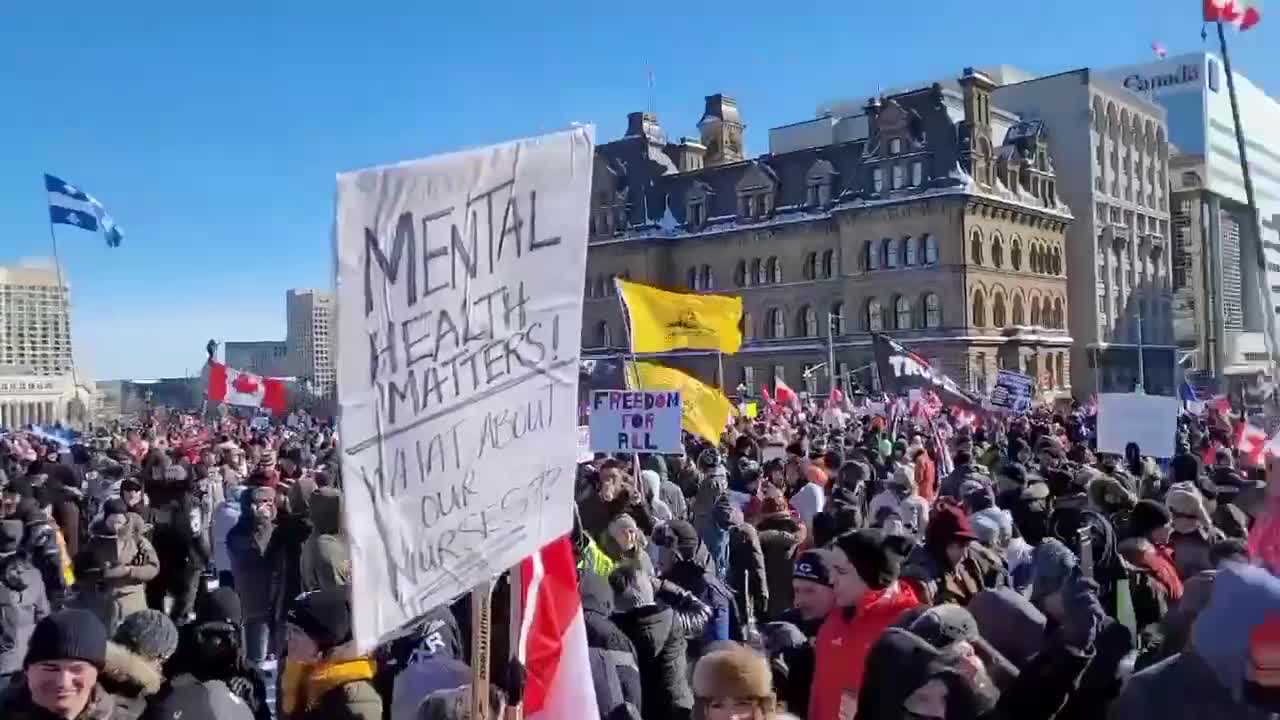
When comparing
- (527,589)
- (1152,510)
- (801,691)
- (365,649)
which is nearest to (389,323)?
(365,649)

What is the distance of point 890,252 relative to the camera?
46.2 m

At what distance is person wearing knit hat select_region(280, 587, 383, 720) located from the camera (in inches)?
151

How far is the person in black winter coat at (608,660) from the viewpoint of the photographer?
4.02 m

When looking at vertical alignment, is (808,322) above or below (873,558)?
above

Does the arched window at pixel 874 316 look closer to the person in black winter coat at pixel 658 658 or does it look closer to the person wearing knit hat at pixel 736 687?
the person in black winter coat at pixel 658 658

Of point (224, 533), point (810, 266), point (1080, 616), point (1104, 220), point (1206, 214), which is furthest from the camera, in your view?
point (1206, 214)

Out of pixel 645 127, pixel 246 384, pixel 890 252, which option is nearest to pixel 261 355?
pixel 645 127

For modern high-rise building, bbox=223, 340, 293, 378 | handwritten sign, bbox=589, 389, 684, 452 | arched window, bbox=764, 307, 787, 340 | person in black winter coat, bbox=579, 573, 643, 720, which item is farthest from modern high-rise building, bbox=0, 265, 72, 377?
person in black winter coat, bbox=579, 573, 643, 720

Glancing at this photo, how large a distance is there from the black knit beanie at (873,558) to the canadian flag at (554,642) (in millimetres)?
1037

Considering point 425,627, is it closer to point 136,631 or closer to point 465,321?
point 136,631

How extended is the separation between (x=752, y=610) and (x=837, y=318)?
136ft

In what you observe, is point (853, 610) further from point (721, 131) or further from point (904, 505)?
point (721, 131)

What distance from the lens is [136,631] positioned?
390cm

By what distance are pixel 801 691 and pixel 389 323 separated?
91.5 inches
